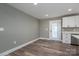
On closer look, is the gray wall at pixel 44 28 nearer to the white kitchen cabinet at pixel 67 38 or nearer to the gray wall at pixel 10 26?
the white kitchen cabinet at pixel 67 38

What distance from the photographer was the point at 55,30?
6.68 m

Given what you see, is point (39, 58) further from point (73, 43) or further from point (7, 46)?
point (73, 43)

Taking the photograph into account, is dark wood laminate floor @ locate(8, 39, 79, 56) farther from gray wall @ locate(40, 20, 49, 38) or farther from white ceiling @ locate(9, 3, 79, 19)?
gray wall @ locate(40, 20, 49, 38)

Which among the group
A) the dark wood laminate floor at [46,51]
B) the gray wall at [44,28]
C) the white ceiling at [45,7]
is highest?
the white ceiling at [45,7]

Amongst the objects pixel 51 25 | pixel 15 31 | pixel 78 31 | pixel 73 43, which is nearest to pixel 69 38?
pixel 73 43

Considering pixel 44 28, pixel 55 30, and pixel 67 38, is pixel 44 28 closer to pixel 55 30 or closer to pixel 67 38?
pixel 55 30

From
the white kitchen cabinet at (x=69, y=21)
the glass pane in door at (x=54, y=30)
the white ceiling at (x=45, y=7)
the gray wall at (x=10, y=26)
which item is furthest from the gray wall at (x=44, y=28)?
the gray wall at (x=10, y=26)

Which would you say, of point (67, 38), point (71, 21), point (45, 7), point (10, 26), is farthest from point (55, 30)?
point (10, 26)

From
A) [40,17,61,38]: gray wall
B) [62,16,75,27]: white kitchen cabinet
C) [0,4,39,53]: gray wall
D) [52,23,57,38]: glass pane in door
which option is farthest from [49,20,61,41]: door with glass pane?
[0,4,39,53]: gray wall

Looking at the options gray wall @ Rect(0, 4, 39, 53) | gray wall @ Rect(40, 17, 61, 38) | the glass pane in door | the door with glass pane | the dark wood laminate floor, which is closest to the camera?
gray wall @ Rect(0, 4, 39, 53)

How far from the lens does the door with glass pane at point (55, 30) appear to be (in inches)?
254

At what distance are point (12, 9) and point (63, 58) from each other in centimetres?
317

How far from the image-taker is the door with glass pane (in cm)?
646

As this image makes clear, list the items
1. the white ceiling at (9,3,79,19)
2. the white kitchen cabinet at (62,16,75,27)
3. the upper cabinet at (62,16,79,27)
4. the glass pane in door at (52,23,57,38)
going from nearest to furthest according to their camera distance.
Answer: the white ceiling at (9,3,79,19)
the upper cabinet at (62,16,79,27)
the white kitchen cabinet at (62,16,75,27)
the glass pane in door at (52,23,57,38)
